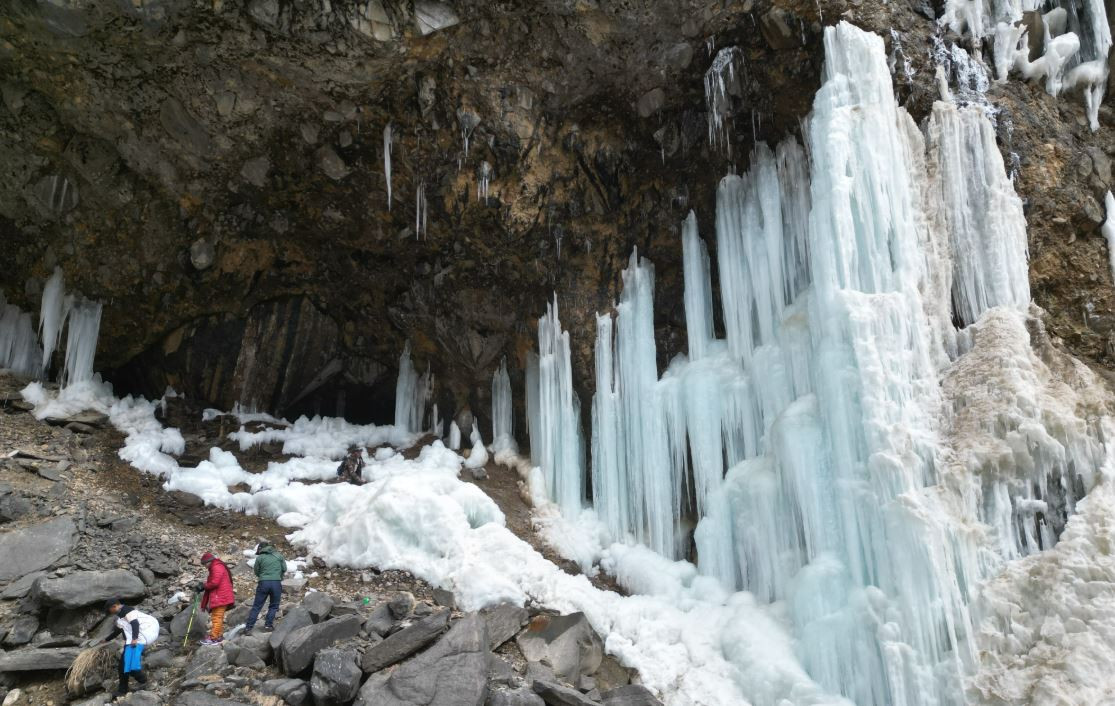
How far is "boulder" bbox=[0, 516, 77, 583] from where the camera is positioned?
9.87 m

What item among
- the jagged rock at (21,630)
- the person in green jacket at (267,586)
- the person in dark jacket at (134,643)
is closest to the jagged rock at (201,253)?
the jagged rock at (21,630)

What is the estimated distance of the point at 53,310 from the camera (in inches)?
597

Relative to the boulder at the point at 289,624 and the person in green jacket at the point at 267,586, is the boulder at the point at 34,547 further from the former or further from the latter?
the boulder at the point at 289,624

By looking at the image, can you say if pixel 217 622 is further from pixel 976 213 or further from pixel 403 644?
pixel 976 213

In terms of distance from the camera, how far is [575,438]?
13539 mm

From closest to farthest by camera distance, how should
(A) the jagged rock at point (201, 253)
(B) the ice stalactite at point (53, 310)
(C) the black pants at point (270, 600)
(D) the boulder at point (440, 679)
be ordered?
(D) the boulder at point (440, 679) → (C) the black pants at point (270, 600) → (A) the jagged rock at point (201, 253) → (B) the ice stalactite at point (53, 310)

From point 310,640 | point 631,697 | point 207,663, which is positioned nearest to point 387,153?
point 310,640

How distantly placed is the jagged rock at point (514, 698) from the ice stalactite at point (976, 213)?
7.09 metres

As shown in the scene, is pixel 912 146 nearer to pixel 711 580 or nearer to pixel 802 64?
pixel 802 64

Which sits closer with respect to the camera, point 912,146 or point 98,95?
point 912,146

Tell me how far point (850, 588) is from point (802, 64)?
7.68 meters

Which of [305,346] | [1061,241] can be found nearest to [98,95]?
[305,346]

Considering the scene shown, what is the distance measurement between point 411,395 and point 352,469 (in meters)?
3.30

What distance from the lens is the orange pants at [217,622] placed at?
8297 mm
